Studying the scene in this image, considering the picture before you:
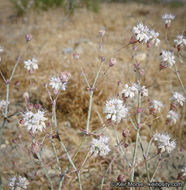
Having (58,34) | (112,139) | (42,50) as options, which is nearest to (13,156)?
(112,139)

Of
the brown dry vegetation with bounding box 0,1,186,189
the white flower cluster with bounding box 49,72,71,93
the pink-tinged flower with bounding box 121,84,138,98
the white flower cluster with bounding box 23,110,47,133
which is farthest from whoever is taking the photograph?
the brown dry vegetation with bounding box 0,1,186,189

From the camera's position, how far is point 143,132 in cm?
192

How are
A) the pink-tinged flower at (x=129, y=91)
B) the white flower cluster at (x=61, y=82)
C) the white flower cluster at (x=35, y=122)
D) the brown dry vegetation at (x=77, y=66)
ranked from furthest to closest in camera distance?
the brown dry vegetation at (x=77, y=66) → the pink-tinged flower at (x=129, y=91) → the white flower cluster at (x=61, y=82) → the white flower cluster at (x=35, y=122)

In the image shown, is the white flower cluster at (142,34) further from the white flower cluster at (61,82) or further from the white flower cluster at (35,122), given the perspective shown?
the white flower cluster at (35,122)

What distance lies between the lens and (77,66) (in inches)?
97.5

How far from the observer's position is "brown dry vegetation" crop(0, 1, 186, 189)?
1.87 metres

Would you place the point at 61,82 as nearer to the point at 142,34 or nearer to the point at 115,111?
the point at 115,111

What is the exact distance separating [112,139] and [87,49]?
1751mm

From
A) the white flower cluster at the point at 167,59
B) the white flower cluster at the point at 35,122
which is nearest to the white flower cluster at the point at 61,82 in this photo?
the white flower cluster at the point at 35,122

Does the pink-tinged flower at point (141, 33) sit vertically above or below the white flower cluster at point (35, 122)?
above

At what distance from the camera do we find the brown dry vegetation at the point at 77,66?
187 centimetres

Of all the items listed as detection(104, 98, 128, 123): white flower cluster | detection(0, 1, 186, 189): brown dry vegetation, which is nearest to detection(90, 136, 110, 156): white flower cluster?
detection(104, 98, 128, 123): white flower cluster

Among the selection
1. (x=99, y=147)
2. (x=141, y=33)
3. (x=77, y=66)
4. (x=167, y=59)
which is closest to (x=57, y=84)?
(x=99, y=147)

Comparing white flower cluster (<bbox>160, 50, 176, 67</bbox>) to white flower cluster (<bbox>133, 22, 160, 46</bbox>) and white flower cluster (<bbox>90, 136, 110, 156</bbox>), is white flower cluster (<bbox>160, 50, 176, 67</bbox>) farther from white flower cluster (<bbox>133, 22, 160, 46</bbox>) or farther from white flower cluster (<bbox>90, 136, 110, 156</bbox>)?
white flower cluster (<bbox>90, 136, 110, 156</bbox>)
